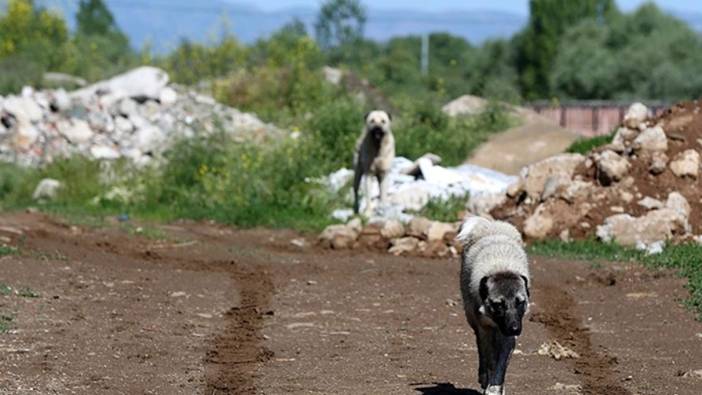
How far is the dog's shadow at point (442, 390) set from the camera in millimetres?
10340

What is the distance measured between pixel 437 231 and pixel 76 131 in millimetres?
14528

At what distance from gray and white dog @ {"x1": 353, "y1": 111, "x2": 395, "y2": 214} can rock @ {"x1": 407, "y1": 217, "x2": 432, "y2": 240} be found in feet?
10.7

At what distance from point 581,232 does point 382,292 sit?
4764 mm

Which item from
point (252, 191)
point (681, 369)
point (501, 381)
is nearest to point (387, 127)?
point (252, 191)

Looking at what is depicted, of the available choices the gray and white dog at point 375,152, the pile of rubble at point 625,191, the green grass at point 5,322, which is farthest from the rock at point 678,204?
the green grass at point 5,322

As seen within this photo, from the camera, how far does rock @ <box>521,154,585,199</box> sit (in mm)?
21094

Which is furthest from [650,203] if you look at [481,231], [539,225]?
[481,231]

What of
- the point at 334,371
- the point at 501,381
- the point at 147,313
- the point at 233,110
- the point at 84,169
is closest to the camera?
the point at 501,381

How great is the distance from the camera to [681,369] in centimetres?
1152

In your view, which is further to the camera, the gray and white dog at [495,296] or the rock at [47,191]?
the rock at [47,191]

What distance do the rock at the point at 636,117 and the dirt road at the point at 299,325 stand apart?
4.17 m

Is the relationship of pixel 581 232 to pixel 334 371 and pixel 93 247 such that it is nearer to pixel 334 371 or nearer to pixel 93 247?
pixel 93 247

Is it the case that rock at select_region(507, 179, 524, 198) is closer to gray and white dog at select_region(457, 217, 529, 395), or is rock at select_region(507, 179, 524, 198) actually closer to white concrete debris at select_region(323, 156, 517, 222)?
white concrete debris at select_region(323, 156, 517, 222)

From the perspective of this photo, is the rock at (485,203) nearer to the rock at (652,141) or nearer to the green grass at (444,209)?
the green grass at (444,209)
